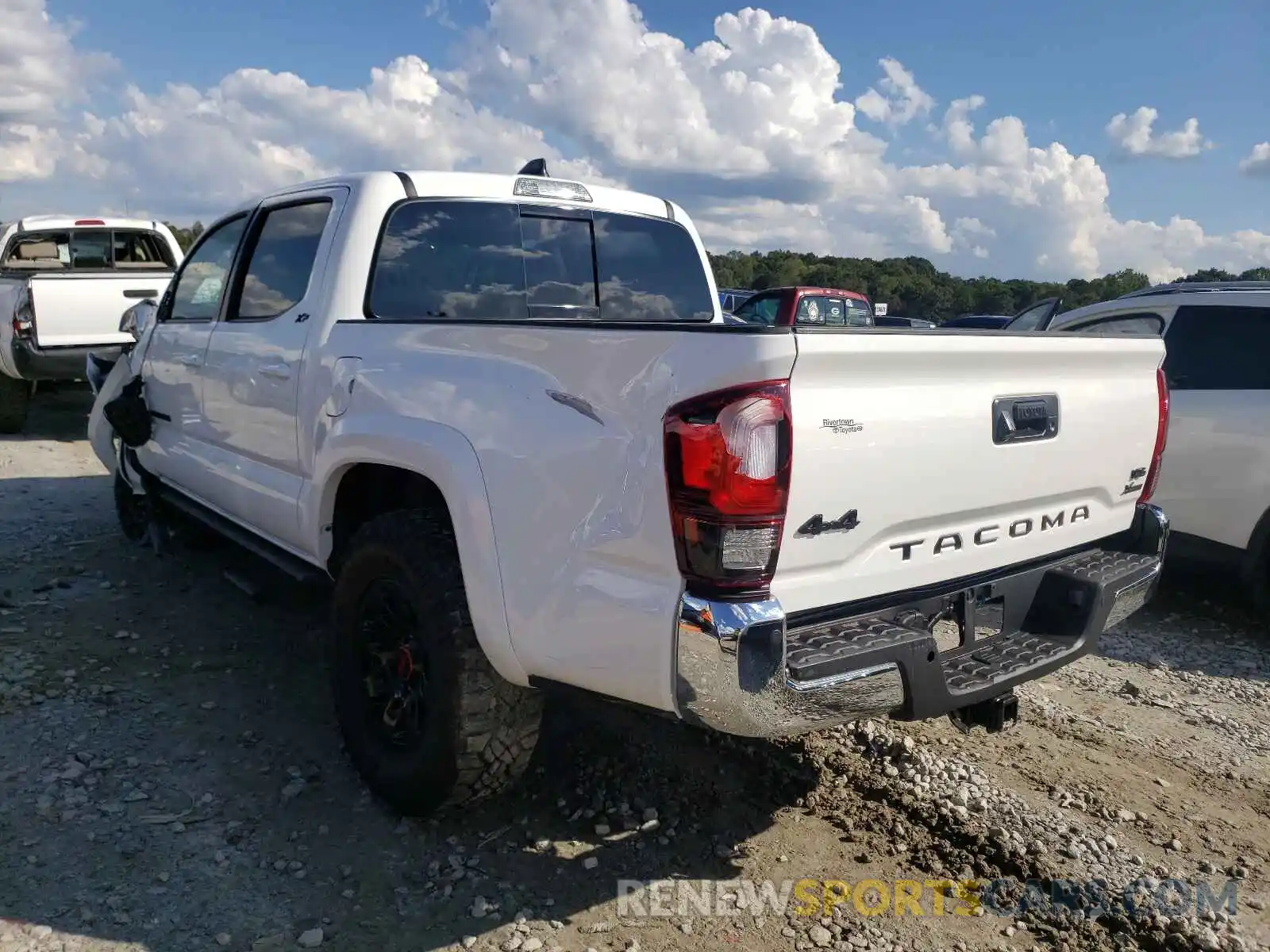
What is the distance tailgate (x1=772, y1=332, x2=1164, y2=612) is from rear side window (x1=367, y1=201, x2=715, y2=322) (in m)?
1.53

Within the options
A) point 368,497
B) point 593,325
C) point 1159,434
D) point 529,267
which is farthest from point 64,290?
point 1159,434

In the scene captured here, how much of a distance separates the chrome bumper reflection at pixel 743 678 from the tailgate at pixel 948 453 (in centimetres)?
13

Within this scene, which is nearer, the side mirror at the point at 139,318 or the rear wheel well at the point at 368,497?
the rear wheel well at the point at 368,497

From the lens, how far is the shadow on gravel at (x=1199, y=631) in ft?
15.6

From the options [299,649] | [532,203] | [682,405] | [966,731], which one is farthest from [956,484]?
[299,649]

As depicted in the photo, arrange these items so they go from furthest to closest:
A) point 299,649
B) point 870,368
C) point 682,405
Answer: point 299,649 → point 870,368 → point 682,405

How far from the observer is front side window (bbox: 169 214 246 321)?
4.50m

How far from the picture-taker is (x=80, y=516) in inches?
261

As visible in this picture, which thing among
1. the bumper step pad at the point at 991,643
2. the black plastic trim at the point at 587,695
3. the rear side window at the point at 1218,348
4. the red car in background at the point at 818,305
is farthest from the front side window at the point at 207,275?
the red car in background at the point at 818,305

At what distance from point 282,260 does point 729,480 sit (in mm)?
2630

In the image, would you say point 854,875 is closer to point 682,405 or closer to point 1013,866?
point 1013,866

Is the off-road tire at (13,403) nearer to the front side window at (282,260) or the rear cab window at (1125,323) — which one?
the front side window at (282,260)

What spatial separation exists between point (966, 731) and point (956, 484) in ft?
5.04

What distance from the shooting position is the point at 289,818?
10.2 ft
